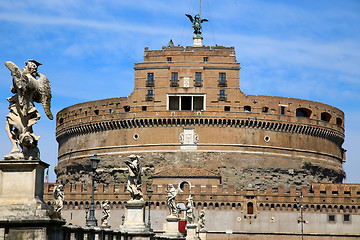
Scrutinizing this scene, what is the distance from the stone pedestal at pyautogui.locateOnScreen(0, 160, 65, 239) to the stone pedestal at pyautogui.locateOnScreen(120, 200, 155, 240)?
7892 millimetres

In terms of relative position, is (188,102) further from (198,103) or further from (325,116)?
(325,116)

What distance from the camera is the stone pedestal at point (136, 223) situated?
17.7 metres

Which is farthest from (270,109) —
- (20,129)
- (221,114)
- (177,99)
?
(20,129)

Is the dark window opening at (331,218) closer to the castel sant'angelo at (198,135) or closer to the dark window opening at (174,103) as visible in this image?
the castel sant'angelo at (198,135)

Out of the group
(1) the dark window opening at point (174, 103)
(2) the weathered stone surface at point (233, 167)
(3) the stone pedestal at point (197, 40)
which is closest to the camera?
(2) the weathered stone surface at point (233, 167)

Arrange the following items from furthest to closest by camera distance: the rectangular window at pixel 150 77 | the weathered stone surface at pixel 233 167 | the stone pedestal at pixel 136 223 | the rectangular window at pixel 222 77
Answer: the rectangular window at pixel 150 77, the rectangular window at pixel 222 77, the weathered stone surface at pixel 233 167, the stone pedestal at pixel 136 223

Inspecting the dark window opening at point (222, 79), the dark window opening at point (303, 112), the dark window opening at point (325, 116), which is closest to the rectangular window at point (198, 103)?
the dark window opening at point (222, 79)

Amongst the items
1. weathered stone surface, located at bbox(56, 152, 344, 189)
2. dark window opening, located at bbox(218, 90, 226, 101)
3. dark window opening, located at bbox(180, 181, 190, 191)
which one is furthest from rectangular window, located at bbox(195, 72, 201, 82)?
dark window opening, located at bbox(180, 181, 190, 191)

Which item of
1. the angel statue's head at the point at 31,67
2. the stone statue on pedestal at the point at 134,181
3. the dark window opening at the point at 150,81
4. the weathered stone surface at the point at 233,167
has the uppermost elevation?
the dark window opening at the point at 150,81

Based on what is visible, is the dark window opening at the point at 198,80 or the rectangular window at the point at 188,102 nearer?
the dark window opening at the point at 198,80

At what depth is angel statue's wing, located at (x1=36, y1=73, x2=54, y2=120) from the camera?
34.8 ft

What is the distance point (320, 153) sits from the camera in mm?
69312

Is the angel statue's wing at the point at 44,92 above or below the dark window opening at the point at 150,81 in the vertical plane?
below

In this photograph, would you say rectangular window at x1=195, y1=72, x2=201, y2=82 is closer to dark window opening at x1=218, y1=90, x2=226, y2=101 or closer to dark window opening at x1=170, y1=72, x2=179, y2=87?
dark window opening at x1=170, y1=72, x2=179, y2=87
